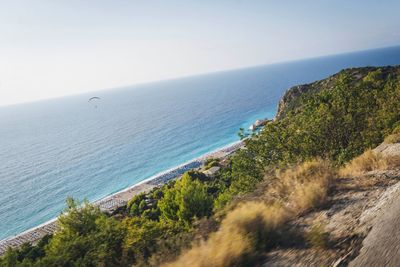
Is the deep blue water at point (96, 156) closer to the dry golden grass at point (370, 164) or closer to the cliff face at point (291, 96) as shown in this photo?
the cliff face at point (291, 96)

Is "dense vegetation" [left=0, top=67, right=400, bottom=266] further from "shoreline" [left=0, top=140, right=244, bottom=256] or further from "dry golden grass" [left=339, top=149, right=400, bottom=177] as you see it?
"shoreline" [left=0, top=140, right=244, bottom=256]

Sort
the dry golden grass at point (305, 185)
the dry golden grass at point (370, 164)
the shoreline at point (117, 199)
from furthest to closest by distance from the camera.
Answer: the shoreline at point (117, 199), the dry golden grass at point (370, 164), the dry golden grass at point (305, 185)

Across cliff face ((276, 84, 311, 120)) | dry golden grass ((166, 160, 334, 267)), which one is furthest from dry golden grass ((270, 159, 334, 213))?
cliff face ((276, 84, 311, 120))

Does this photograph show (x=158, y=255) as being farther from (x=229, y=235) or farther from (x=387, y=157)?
(x=387, y=157)

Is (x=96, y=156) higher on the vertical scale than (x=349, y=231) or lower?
lower

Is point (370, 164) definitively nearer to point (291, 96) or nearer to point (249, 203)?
point (249, 203)

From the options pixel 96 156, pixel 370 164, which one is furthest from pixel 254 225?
pixel 96 156

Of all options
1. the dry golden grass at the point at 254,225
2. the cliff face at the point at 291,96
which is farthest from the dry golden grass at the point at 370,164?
the cliff face at the point at 291,96
